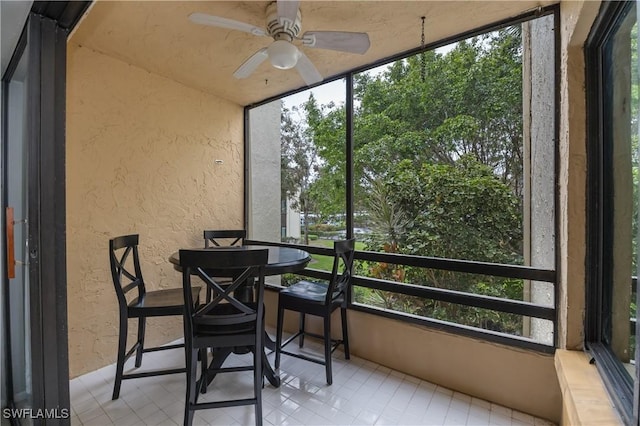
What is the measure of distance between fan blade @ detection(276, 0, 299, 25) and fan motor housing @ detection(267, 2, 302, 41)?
0.04m

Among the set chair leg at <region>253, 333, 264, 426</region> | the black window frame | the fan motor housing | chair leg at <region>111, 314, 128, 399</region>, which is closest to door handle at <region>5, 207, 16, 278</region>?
chair leg at <region>111, 314, 128, 399</region>

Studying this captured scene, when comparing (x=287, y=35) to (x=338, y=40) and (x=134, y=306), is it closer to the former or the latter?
(x=338, y=40)

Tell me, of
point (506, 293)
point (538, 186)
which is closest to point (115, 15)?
point (538, 186)

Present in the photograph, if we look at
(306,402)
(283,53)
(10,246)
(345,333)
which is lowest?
(306,402)

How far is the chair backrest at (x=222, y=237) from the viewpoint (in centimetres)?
279

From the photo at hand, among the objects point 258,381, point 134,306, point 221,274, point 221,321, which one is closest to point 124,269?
point 134,306

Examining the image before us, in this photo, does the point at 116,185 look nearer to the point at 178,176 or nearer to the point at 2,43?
the point at 178,176

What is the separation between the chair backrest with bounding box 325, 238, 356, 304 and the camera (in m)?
2.01

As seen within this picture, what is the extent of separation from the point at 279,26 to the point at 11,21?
43.5 inches

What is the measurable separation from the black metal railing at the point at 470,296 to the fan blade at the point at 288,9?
1.72 m

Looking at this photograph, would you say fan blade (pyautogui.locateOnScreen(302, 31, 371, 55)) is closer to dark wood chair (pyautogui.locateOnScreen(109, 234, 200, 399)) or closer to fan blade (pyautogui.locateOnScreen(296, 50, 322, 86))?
fan blade (pyautogui.locateOnScreen(296, 50, 322, 86))

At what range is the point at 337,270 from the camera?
79.3 inches

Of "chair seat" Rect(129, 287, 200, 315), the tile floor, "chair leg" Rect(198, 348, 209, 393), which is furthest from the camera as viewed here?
"chair seat" Rect(129, 287, 200, 315)

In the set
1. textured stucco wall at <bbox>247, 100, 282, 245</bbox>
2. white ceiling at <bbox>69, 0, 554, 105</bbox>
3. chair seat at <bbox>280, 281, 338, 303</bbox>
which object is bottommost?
chair seat at <bbox>280, 281, 338, 303</bbox>
